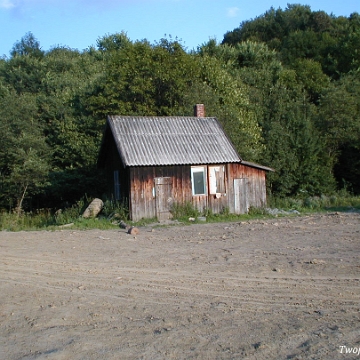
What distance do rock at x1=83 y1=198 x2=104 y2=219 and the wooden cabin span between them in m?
A: 0.99

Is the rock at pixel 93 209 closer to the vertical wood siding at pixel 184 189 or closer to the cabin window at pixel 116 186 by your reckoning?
the cabin window at pixel 116 186

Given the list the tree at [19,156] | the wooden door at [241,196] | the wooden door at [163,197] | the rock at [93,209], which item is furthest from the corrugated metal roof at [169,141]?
the tree at [19,156]

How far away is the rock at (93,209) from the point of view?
75.9ft

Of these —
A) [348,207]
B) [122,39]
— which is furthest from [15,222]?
[122,39]

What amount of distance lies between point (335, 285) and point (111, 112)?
2583 centimetres

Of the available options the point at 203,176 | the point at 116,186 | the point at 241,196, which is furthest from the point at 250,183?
the point at 116,186

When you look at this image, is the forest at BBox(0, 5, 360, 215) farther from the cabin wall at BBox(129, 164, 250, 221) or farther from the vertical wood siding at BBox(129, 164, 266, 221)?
the cabin wall at BBox(129, 164, 250, 221)

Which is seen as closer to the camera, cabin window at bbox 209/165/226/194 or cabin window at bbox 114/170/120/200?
cabin window at bbox 209/165/226/194

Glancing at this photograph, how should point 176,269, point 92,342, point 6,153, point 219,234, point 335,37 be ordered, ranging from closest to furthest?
point 92,342
point 176,269
point 219,234
point 6,153
point 335,37

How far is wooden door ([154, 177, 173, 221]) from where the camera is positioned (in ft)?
74.7

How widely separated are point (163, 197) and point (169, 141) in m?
2.77

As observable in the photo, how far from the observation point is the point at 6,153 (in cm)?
2945

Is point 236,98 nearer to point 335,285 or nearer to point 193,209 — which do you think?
point 193,209

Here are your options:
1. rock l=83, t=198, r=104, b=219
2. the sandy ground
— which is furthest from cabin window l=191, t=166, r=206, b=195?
the sandy ground
